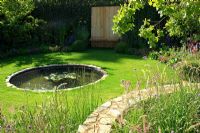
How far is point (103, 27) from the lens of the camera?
16812 millimetres

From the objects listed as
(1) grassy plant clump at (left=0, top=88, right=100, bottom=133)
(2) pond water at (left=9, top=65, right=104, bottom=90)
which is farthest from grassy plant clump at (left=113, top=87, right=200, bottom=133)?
(2) pond water at (left=9, top=65, right=104, bottom=90)

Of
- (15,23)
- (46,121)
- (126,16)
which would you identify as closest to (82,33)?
(15,23)

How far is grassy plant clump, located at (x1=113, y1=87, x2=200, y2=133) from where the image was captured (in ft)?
14.7

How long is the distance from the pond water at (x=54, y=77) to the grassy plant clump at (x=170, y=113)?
17.8 feet

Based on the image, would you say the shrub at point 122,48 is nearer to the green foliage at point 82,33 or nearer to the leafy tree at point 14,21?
the green foliage at point 82,33

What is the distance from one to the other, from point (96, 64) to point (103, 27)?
4673 mm

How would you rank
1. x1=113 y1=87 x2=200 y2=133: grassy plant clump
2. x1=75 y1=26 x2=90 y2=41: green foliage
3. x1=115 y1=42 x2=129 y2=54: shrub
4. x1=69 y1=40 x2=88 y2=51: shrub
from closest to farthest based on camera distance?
x1=113 y1=87 x2=200 y2=133: grassy plant clump, x1=115 y1=42 x2=129 y2=54: shrub, x1=69 y1=40 x2=88 y2=51: shrub, x1=75 y1=26 x2=90 y2=41: green foliage

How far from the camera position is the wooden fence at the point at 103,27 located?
54.3 feet

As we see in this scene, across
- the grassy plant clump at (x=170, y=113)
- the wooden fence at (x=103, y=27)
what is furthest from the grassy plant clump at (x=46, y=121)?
the wooden fence at (x=103, y=27)

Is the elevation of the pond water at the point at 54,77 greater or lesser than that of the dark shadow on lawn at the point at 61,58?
lesser

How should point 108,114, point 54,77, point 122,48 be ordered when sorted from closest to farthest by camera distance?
point 108,114, point 54,77, point 122,48

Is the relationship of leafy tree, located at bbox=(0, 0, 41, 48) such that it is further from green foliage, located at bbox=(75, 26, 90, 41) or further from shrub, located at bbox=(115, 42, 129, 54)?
shrub, located at bbox=(115, 42, 129, 54)

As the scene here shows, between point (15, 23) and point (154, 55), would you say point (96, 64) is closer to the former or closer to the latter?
point (154, 55)

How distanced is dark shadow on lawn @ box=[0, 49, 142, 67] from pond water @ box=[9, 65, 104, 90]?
66cm
